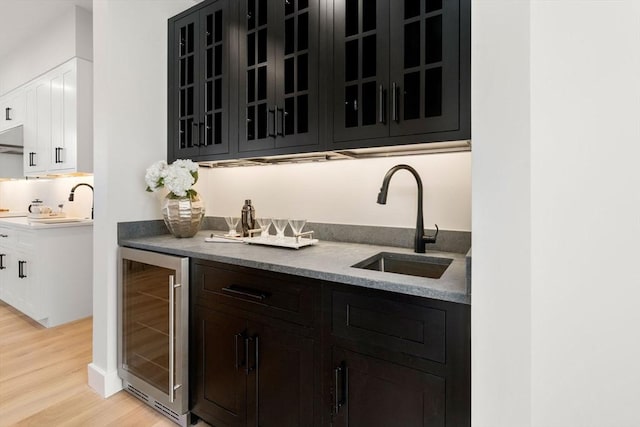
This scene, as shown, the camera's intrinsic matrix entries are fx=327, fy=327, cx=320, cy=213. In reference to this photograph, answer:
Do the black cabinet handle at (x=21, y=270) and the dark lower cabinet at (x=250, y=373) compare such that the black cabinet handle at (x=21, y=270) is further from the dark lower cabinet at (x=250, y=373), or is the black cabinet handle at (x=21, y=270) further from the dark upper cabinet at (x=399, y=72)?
the dark upper cabinet at (x=399, y=72)

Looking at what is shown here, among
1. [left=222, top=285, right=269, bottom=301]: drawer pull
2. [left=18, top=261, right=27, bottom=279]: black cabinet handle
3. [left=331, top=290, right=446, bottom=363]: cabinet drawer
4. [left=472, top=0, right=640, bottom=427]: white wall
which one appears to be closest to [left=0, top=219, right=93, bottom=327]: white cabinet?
[left=18, top=261, right=27, bottom=279]: black cabinet handle

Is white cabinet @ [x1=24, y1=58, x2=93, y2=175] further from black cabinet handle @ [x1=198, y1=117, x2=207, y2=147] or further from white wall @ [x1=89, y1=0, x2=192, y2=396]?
black cabinet handle @ [x1=198, y1=117, x2=207, y2=147]

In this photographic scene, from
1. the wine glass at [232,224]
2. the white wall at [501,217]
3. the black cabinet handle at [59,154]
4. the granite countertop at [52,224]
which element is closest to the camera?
the white wall at [501,217]

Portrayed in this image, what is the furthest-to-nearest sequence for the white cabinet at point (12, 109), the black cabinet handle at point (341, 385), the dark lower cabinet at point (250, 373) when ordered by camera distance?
the white cabinet at point (12, 109), the dark lower cabinet at point (250, 373), the black cabinet handle at point (341, 385)

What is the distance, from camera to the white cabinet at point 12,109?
372 centimetres

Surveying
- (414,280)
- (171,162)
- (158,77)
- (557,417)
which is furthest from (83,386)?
(557,417)

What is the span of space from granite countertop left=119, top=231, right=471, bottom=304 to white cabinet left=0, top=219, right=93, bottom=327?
1.58 m

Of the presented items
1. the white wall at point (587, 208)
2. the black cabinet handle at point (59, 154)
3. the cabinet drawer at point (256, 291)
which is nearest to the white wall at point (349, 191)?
the white wall at point (587, 208)

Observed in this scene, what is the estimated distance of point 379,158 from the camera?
72.2 inches

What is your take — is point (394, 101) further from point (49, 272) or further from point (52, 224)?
point (49, 272)

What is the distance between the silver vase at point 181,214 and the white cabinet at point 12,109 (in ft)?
10.3

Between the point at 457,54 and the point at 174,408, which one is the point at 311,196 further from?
the point at 174,408

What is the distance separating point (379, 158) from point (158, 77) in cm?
158

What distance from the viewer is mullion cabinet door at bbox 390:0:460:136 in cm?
126
